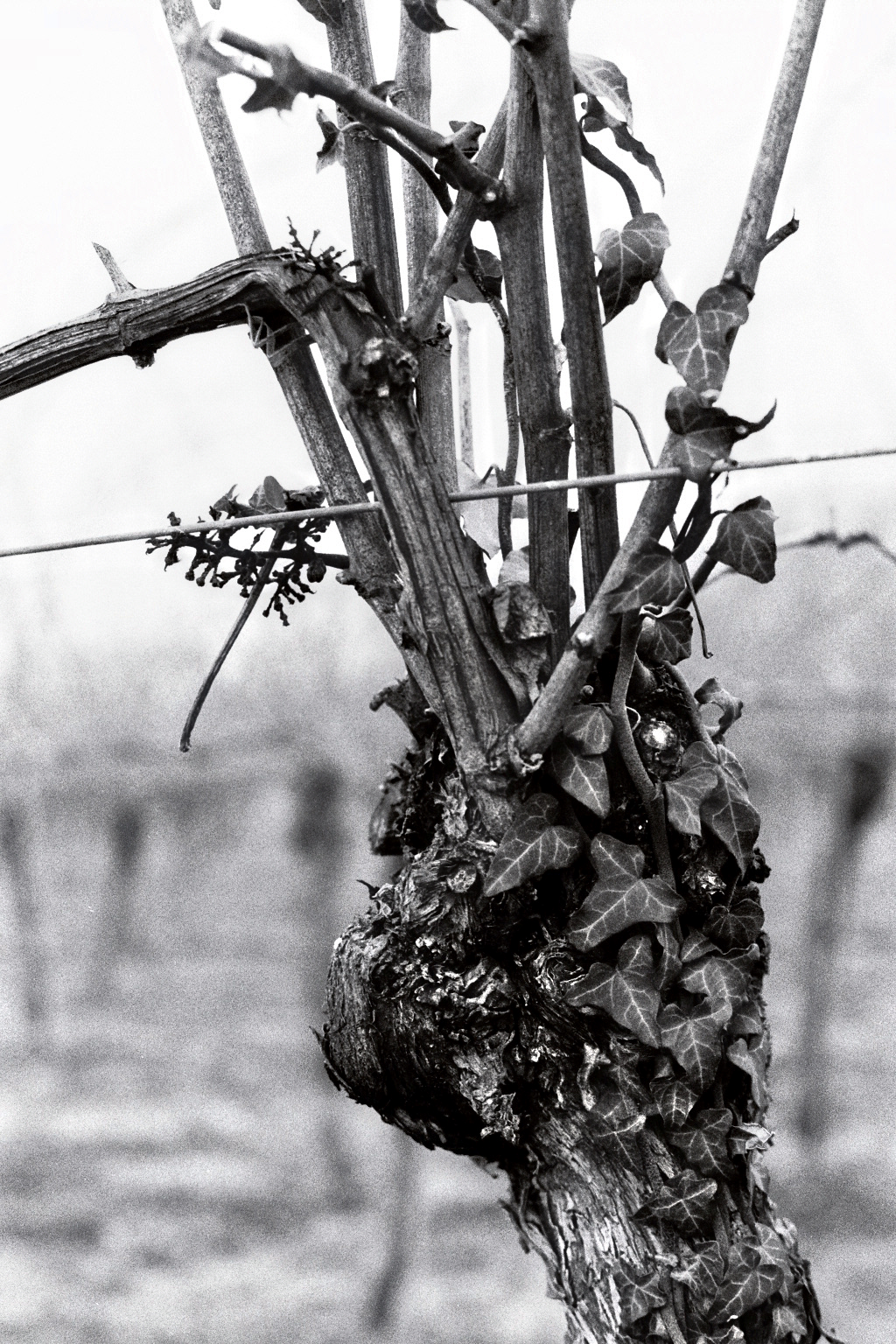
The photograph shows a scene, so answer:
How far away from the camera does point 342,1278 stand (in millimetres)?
1303

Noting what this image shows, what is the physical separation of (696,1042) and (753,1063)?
54 mm

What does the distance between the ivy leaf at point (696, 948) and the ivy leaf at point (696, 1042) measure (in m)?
0.02

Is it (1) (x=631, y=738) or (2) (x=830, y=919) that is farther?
(2) (x=830, y=919)

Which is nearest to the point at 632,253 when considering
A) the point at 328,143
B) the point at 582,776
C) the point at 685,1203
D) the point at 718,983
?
the point at 328,143

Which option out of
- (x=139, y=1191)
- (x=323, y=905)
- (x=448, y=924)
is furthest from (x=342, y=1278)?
(x=448, y=924)

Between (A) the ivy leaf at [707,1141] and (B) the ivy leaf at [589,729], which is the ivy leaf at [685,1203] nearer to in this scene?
(A) the ivy leaf at [707,1141]

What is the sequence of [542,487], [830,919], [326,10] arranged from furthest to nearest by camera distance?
[830,919] → [326,10] → [542,487]

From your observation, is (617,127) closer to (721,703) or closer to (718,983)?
(721,703)

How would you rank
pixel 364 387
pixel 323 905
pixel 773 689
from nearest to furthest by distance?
pixel 364 387, pixel 773 689, pixel 323 905

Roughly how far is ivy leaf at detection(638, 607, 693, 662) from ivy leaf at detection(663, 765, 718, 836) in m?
0.06

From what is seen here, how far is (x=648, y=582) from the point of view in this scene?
0.50 meters

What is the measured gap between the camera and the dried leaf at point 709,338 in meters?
0.50

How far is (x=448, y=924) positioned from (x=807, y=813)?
2.47ft

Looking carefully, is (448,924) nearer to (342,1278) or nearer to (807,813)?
(807,813)
